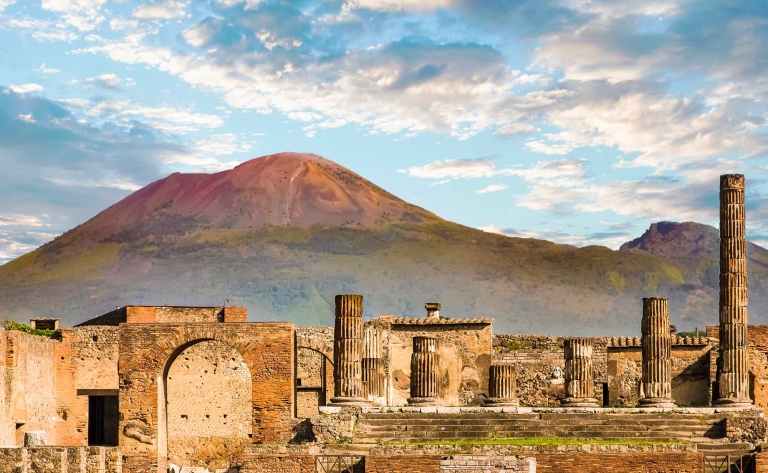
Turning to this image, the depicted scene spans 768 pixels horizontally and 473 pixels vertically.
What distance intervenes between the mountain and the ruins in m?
114

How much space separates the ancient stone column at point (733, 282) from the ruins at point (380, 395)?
0.14ft

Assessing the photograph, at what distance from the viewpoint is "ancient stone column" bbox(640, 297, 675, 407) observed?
1362 inches

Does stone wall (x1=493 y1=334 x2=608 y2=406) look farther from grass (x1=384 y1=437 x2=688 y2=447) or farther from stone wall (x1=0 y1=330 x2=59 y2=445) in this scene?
stone wall (x1=0 y1=330 x2=59 y2=445)

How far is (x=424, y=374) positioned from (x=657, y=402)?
6.04 m

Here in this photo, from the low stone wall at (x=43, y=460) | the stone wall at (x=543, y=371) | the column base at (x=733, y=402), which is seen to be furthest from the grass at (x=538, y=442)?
the stone wall at (x=543, y=371)

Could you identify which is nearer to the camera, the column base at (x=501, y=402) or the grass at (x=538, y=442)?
the grass at (x=538, y=442)

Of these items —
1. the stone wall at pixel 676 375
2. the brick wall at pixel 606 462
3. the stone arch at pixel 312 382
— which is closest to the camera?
the brick wall at pixel 606 462

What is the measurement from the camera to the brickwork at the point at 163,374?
107 feet

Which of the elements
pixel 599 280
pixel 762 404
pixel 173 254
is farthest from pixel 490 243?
pixel 762 404

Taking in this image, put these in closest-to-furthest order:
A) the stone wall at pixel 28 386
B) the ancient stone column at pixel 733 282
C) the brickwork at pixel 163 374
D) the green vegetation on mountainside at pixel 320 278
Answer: the brickwork at pixel 163 374
the stone wall at pixel 28 386
the ancient stone column at pixel 733 282
the green vegetation on mountainside at pixel 320 278

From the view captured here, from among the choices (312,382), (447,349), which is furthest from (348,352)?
(312,382)

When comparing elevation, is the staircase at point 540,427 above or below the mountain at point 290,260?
below

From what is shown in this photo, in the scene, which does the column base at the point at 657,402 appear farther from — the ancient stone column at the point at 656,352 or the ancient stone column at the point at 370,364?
the ancient stone column at the point at 370,364

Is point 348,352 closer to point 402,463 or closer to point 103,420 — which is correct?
point 402,463
